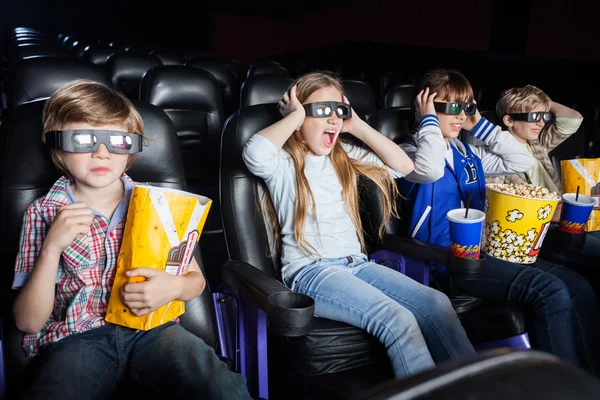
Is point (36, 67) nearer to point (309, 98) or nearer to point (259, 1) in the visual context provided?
point (309, 98)

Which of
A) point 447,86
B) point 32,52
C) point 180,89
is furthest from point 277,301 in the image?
point 32,52

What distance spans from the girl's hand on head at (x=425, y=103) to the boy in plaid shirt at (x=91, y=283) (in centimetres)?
116

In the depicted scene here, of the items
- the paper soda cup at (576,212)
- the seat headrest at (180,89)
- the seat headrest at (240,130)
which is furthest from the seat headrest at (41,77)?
the paper soda cup at (576,212)

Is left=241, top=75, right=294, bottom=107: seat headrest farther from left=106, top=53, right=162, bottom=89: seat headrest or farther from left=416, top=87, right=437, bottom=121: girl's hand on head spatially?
left=106, top=53, right=162, bottom=89: seat headrest

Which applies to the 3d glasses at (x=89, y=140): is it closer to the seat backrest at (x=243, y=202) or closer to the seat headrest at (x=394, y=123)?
the seat backrest at (x=243, y=202)

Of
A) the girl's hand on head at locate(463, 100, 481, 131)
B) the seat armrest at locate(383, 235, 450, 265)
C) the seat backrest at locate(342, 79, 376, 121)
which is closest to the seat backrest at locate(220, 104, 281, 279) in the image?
the seat armrest at locate(383, 235, 450, 265)

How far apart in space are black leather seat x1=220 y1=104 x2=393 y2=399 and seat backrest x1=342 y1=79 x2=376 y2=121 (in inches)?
29.9

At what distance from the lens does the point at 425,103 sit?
82.8 inches

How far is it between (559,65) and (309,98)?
4.45 meters

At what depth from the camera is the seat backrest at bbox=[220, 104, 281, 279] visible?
1731 mm

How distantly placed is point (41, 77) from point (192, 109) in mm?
1012

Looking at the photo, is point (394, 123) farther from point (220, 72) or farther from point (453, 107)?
point (220, 72)

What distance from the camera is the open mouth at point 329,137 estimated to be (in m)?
1.84

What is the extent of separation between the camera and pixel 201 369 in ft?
4.03
